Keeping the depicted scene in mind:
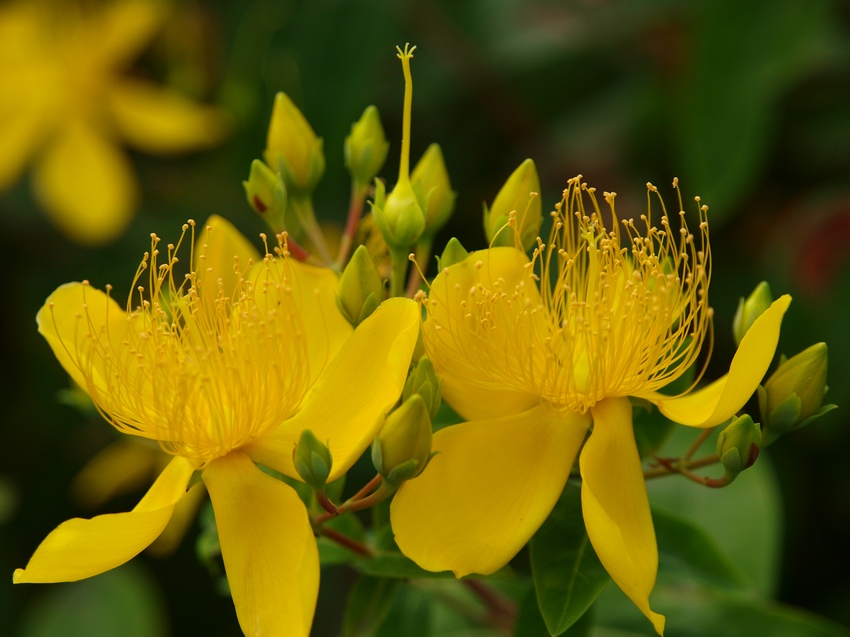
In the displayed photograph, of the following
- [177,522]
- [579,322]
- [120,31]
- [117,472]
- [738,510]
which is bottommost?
[117,472]

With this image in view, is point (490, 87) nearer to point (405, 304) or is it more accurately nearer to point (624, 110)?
point (624, 110)

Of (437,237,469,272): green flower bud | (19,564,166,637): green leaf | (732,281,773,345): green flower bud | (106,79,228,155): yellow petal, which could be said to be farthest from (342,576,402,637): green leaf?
(106,79,228,155): yellow petal

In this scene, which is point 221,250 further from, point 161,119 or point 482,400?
point 161,119

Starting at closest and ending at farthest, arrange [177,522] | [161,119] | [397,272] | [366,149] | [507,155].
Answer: [397,272] < [366,149] < [177,522] < [507,155] < [161,119]

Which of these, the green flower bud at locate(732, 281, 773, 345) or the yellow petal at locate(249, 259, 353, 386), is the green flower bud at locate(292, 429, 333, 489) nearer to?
the yellow petal at locate(249, 259, 353, 386)

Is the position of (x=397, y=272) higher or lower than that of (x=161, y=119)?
higher

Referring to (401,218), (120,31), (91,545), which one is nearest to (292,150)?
(401,218)

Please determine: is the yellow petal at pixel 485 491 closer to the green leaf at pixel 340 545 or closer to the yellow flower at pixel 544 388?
the yellow flower at pixel 544 388

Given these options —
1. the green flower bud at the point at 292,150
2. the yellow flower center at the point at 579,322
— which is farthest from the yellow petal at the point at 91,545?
the green flower bud at the point at 292,150
